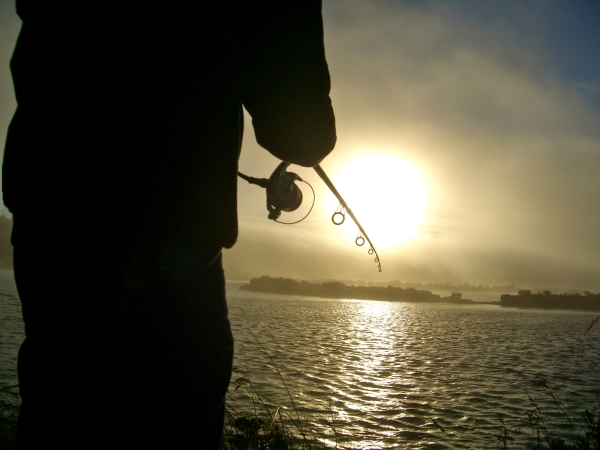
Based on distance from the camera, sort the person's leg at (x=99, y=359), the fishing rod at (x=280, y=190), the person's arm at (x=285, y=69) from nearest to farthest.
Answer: the person's leg at (x=99, y=359)
the person's arm at (x=285, y=69)
the fishing rod at (x=280, y=190)

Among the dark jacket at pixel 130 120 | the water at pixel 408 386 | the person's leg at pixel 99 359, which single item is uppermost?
the dark jacket at pixel 130 120

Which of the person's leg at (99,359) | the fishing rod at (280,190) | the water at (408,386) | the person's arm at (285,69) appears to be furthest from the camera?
the water at (408,386)

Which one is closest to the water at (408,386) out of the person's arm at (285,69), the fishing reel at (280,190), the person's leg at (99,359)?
the fishing reel at (280,190)

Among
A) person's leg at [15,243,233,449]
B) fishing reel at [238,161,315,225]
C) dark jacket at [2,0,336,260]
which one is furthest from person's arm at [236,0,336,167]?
fishing reel at [238,161,315,225]

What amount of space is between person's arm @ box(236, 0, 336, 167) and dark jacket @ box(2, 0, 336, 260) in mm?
11

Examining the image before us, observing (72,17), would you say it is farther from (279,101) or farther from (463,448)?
(463,448)

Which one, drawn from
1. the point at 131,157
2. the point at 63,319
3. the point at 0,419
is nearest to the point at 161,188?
the point at 131,157

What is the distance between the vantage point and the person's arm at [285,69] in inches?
61.8

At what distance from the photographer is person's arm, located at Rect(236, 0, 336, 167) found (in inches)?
61.8

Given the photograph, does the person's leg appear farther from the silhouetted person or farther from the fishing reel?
the fishing reel

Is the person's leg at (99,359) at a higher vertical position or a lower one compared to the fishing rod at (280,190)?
lower

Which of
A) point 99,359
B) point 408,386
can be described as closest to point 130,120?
point 99,359

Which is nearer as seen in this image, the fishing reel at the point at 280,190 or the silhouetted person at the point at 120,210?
the silhouetted person at the point at 120,210

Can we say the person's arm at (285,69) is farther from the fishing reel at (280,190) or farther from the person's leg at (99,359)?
the fishing reel at (280,190)
